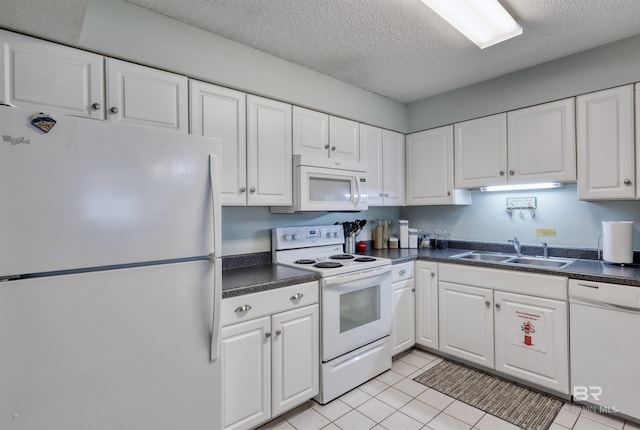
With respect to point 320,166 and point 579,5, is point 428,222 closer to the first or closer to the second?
point 320,166

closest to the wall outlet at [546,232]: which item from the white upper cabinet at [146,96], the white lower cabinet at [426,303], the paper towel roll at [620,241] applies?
the paper towel roll at [620,241]

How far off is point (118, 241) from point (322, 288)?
1.25 m

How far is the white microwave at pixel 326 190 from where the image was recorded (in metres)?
2.44

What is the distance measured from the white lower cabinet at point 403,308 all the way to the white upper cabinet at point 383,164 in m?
0.70

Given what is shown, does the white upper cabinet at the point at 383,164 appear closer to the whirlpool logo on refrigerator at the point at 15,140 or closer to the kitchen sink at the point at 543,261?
the kitchen sink at the point at 543,261

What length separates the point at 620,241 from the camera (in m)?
2.21

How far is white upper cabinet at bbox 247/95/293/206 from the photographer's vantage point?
2.24 m

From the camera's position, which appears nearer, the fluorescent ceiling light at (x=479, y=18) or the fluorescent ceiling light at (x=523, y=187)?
the fluorescent ceiling light at (x=479, y=18)

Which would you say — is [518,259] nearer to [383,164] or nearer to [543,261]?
[543,261]

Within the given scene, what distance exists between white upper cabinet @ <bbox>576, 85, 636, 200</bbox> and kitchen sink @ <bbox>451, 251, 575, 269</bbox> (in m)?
0.53

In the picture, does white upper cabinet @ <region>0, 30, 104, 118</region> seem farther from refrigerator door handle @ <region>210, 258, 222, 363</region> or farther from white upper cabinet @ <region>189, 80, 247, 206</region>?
refrigerator door handle @ <region>210, 258, 222, 363</region>

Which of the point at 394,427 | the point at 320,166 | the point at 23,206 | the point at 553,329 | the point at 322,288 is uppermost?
the point at 320,166

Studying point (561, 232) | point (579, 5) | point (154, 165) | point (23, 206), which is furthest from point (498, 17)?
point (23, 206)

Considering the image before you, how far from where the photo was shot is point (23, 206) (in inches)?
44.3
